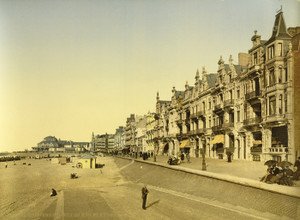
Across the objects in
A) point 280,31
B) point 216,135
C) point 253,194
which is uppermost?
point 280,31

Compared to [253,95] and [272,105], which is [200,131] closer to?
A: [253,95]

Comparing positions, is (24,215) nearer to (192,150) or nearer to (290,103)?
(290,103)

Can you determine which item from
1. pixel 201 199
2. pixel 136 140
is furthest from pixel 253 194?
pixel 136 140

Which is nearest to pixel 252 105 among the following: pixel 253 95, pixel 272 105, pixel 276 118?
pixel 253 95

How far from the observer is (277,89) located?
31672 mm

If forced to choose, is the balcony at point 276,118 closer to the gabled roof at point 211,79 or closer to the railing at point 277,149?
the railing at point 277,149

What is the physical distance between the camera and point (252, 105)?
37688 mm

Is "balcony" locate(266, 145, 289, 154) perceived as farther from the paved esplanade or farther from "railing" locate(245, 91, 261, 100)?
the paved esplanade

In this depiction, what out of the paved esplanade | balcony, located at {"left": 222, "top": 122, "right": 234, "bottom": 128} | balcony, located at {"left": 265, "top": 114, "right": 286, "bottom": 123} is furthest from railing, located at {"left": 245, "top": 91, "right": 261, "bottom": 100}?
the paved esplanade

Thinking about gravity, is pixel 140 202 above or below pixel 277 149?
below

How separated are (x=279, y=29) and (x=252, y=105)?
9.87 metres

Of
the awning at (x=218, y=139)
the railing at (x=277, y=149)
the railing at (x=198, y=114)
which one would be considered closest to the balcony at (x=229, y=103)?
the awning at (x=218, y=139)

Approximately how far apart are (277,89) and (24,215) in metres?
26.5

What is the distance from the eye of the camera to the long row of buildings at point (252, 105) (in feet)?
101
